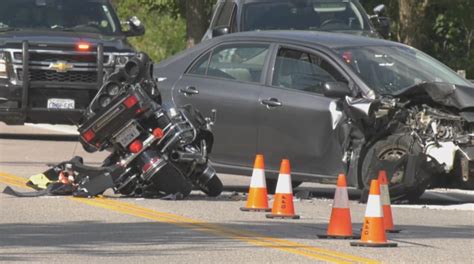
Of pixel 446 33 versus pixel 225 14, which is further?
pixel 446 33

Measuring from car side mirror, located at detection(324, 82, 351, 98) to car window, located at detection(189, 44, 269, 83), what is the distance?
1130 mm

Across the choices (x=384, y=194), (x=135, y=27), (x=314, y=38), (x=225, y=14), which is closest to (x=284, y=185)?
(x=384, y=194)

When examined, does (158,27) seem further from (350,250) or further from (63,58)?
(350,250)

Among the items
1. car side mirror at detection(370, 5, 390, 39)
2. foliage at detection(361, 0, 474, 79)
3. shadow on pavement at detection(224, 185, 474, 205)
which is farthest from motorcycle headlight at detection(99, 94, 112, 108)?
foliage at detection(361, 0, 474, 79)

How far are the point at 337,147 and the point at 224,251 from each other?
4516 mm

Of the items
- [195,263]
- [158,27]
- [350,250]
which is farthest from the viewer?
[158,27]

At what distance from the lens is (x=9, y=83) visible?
22.8 meters

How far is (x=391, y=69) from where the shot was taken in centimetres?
1576

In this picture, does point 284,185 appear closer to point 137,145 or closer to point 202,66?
point 137,145

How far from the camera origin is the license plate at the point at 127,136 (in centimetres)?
1489

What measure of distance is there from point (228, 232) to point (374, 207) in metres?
1.29

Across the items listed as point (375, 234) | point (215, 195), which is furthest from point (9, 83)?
point (375, 234)

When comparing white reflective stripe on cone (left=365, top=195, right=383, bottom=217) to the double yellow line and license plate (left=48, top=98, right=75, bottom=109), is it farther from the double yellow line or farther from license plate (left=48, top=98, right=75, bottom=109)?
license plate (left=48, top=98, right=75, bottom=109)

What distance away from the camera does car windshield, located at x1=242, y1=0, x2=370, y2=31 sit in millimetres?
22453
